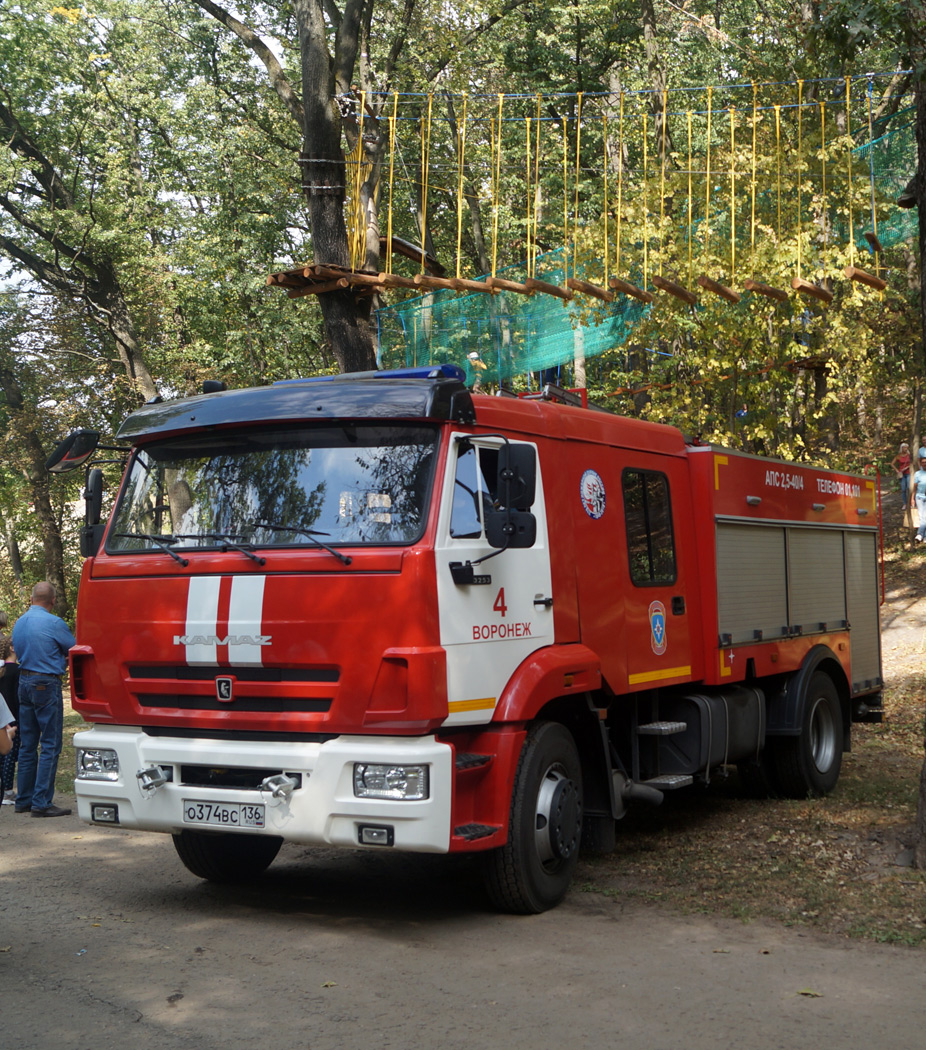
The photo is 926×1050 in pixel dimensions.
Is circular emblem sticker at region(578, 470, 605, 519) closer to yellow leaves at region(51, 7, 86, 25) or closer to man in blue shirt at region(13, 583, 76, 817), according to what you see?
man in blue shirt at region(13, 583, 76, 817)

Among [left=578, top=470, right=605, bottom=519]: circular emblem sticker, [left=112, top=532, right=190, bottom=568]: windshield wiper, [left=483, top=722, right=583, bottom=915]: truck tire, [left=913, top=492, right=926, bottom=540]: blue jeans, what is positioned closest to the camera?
[left=483, top=722, right=583, bottom=915]: truck tire

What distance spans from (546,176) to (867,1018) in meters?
22.8

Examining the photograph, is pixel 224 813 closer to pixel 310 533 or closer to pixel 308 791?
pixel 308 791

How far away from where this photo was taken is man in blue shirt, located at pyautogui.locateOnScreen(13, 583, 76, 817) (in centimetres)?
978

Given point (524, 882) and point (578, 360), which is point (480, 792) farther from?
point (578, 360)

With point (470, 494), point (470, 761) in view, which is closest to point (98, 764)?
point (470, 761)

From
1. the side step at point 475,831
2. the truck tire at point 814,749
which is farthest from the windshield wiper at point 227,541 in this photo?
the truck tire at point 814,749

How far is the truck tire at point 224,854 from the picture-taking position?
7395 mm

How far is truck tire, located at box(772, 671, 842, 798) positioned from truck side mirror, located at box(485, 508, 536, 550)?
440 centimetres

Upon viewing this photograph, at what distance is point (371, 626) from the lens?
589 centimetres

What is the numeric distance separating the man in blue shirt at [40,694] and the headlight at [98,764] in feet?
10.5

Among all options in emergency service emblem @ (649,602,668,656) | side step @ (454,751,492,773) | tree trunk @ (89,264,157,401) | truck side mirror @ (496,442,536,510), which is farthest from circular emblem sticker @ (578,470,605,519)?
tree trunk @ (89,264,157,401)

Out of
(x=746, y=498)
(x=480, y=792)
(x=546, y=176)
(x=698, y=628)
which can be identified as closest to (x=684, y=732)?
(x=698, y=628)

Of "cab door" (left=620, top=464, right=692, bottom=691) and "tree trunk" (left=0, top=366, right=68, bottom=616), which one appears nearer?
"cab door" (left=620, top=464, right=692, bottom=691)
